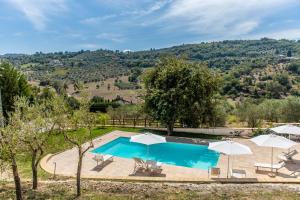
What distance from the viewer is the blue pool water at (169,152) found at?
1823 cm

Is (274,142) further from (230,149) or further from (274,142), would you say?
(230,149)

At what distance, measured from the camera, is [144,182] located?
1341cm

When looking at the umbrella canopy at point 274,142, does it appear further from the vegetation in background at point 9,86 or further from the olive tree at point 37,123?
the vegetation in background at point 9,86

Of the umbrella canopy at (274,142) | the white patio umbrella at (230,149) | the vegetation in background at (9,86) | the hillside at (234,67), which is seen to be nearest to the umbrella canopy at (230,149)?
the white patio umbrella at (230,149)

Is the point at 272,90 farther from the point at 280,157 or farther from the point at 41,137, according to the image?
the point at 41,137

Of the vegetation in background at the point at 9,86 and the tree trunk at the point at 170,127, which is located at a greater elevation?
the vegetation in background at the point at 9,86

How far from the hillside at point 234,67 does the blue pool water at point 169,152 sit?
2479 centimetres

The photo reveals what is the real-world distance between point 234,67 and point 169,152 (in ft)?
310

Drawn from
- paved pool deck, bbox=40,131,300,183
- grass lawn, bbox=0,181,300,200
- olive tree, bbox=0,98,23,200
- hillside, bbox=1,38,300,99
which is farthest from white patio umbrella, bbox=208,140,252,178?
hillside, bbox=1,38,300,99

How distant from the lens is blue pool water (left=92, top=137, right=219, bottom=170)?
18225 millimetres

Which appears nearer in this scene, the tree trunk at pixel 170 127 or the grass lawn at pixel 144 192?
the grass lawn at pixel 144 192

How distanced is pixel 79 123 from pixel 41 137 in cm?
160

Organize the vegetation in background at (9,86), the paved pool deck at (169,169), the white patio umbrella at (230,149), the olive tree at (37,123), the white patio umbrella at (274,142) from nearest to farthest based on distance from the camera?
1. the olive tree at (37,123)
2. the paved pool deck at (169,169)
3. the white patio umbrella at (230,149)
4. the white patio umbrella at (274,142)
5. the vegetation in background at (9,86)

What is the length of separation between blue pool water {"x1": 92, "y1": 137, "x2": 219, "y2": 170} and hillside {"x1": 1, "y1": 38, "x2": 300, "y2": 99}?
24795 mm
